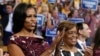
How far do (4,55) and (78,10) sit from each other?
13.0ft

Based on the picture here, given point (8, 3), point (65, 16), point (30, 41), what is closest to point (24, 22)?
point (30, 41)

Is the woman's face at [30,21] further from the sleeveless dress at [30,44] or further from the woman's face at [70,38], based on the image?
the woman's face at [70,38]

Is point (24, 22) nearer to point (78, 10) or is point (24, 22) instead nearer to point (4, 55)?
point (4, 55)

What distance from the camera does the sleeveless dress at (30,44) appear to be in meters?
3.25

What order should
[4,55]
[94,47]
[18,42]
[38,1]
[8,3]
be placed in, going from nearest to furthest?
[94,47] → [18,42] → [4,55] → [8,3] → [38,1]

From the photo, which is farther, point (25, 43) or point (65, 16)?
point (65, 16)

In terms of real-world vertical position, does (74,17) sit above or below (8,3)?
below

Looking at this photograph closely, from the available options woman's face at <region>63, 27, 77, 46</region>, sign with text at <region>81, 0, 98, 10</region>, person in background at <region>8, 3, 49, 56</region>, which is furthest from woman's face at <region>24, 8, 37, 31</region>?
sign with text at <region>81, 0, 98, 10</region>

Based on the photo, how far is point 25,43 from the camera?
328 cm

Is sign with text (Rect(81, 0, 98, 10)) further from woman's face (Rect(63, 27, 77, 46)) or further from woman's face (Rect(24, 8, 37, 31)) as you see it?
woman's face (Rect(24, 8, 37, 31))

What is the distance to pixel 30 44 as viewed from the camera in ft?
10.8

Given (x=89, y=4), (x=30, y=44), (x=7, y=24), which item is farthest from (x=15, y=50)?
(x=89, y=4)

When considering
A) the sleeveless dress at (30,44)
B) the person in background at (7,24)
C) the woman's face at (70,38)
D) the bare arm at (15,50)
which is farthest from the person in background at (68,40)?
the person in background at (7,24)

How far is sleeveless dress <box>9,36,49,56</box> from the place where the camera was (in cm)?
325
